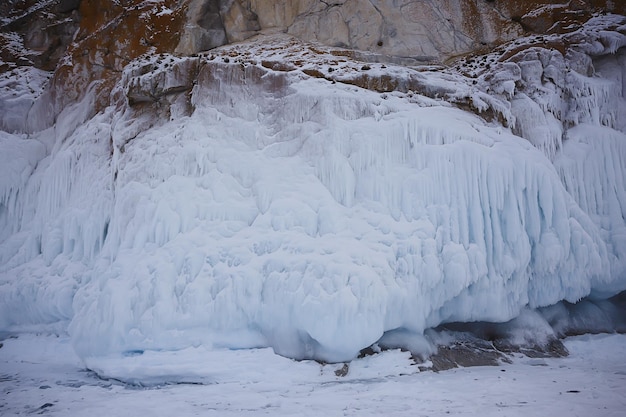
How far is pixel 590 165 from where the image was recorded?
32.3ft

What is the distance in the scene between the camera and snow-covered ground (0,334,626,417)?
6020 mm

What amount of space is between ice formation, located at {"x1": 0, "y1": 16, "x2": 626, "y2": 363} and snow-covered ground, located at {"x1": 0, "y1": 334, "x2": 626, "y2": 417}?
1.73 feet

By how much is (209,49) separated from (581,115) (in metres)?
9.02

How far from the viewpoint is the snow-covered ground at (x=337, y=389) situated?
602 cm

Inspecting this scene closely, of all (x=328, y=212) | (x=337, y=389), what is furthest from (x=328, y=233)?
(x=337, y=389)

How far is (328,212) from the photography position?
8.81m

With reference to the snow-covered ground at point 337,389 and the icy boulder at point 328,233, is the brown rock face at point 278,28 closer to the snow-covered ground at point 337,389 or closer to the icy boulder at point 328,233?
the icy boulder at point 328,233

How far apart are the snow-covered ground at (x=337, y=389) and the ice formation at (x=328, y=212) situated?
526mm

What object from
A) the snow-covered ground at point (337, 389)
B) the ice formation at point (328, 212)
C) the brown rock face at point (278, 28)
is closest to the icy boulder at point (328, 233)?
the ice formation at point (328, 212)

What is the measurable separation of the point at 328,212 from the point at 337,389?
3.15 m

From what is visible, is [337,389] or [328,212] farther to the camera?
[328,212]

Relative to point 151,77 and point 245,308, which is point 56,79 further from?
point 245,308

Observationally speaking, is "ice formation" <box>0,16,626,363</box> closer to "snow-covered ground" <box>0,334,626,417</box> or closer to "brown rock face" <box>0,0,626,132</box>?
"snow-covered ground" <box>0,334,626,417</box>

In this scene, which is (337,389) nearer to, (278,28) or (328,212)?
(328,212)
